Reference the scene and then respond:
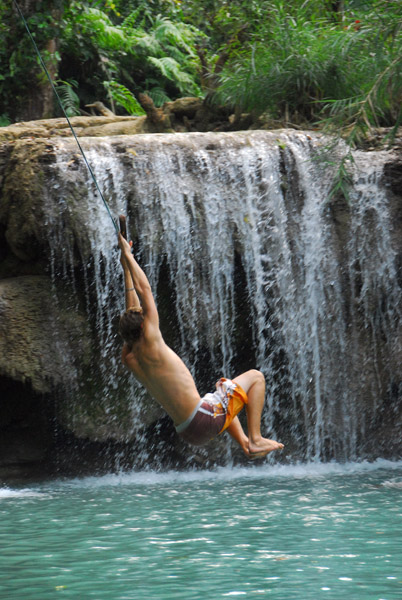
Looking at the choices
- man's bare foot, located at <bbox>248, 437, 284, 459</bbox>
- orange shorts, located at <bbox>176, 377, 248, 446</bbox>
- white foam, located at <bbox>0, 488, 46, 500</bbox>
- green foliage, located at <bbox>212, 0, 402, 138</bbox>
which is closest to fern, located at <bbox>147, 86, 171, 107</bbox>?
green foliage, located at <bbox>212, 0, 402, 138</bbox>

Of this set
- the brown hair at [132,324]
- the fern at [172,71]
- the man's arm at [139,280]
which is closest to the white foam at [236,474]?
the brown hair at [132,324]

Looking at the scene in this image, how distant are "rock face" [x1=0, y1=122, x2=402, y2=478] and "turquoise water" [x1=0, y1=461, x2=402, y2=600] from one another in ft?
4.34

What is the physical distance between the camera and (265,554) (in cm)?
513

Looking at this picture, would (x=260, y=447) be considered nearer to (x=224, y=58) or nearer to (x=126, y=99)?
(x=224, y=58)

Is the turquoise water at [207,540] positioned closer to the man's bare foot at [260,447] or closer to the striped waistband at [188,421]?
the man's bare foot at [260,447]

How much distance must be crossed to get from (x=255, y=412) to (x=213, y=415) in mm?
396

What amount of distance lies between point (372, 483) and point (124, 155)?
15.5 ft

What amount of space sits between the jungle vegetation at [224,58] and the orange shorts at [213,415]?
4645mm

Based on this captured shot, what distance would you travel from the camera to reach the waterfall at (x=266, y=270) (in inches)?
386

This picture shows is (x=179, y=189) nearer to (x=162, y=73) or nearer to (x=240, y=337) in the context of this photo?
(x=240, y=337)

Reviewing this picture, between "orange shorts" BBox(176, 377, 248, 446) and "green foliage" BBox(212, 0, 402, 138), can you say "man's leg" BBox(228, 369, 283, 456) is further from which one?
"green foliage" BBox(212, 0, 402, 138)

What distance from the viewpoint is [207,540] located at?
5.57 m

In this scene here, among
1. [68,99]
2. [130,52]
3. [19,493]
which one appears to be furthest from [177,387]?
[130,52]

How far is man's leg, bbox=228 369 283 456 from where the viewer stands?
640 centimetres
